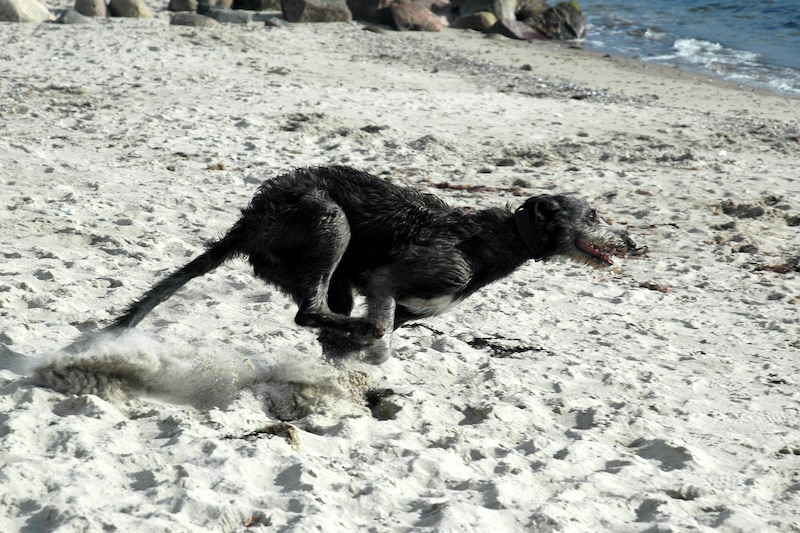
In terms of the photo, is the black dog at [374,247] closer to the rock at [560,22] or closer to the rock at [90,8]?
the rock at [90,8]

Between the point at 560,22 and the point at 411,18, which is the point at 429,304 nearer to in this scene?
the point at 411,18

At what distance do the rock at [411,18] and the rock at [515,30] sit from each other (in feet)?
4.73

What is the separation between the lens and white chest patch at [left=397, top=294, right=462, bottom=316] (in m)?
5.54

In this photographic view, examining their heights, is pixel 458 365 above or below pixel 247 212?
below

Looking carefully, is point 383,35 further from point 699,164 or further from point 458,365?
point 458,365

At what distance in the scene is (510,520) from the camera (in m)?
4.05

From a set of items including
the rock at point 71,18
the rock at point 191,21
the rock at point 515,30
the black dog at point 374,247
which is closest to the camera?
the black dog at point 374,247

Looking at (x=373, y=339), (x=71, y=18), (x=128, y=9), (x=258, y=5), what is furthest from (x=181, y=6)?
(x=373, y=339)

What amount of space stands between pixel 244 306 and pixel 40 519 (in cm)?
305

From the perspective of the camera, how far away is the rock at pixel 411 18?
2159 centimetres

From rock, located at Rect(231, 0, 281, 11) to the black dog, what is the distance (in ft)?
53.7

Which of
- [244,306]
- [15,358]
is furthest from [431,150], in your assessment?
[15,358]

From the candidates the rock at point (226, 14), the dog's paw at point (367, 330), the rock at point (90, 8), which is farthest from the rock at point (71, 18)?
the dog's paw at point (367, 330)

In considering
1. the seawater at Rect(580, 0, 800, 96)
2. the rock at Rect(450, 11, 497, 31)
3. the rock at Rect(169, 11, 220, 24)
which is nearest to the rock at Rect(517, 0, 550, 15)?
the seawater at Rect(580, 0, 800, 96)
